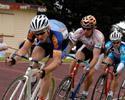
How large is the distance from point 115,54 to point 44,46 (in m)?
2.52

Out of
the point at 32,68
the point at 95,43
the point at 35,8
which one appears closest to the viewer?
the point at 32,68

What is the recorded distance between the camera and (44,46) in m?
9.02

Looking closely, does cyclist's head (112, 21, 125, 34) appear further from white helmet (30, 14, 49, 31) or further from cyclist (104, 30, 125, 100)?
white helmet (30, 14, 49, 31)

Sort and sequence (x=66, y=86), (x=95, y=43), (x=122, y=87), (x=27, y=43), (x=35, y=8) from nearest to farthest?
(x=27, y=43) → (x=66, y=86) → (x=95, y=43) → (x=122, y=87) → (x=35, y=8)

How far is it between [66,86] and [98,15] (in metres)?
33.6

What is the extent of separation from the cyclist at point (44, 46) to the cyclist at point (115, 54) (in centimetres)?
218

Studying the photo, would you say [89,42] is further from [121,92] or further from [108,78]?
[121,92]

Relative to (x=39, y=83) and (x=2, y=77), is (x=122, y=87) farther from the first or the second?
(x=2, y=77)

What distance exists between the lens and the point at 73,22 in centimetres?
4431

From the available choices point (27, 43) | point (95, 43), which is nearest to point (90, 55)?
point (95, 43)

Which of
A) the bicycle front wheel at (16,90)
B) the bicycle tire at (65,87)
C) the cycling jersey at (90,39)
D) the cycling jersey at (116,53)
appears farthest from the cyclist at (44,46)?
the cycling jersey at (116,53)

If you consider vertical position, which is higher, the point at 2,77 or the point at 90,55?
the point at 90,55

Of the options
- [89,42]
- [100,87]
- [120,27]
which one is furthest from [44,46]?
[120,27]

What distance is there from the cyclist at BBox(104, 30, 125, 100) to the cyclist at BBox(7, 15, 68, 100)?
2177mm
